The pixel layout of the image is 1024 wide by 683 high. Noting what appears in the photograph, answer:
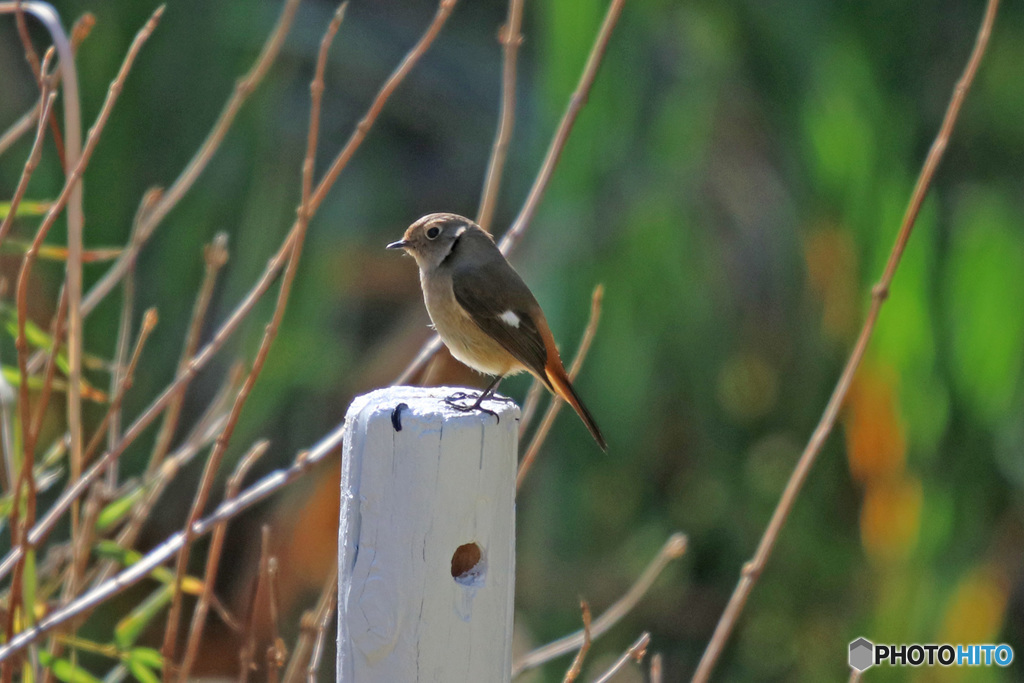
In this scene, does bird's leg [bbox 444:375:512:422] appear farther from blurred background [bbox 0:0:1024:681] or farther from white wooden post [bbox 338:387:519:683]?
blurred background [bbox 0:0:1024:681]

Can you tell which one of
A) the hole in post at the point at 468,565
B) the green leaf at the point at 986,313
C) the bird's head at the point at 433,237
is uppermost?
the green leaf at the point at 986,313

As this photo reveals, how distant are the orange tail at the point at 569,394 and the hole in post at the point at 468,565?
2.90 feet

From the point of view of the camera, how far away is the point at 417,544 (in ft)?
5.53

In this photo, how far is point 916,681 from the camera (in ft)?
16.5

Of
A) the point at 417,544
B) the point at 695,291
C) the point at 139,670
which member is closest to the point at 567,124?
the point at 417,544

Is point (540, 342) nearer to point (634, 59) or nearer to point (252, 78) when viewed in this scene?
point (252, 78)

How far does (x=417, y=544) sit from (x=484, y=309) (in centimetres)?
126

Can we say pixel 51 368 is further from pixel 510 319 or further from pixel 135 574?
pixel 510 319

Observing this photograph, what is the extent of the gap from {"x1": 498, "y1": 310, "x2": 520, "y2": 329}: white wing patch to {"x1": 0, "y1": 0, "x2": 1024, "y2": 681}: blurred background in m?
2.33

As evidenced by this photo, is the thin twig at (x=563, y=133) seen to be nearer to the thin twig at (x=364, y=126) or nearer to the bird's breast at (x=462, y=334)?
the thin twig at (x=364, y=126)

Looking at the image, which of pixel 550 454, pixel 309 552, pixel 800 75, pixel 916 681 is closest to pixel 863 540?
pixel 916 681

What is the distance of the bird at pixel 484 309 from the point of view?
112 inches

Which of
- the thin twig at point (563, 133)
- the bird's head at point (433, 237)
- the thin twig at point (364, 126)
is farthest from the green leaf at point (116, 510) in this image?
the bird's head at point (433, 237)

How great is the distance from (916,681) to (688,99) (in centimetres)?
310
